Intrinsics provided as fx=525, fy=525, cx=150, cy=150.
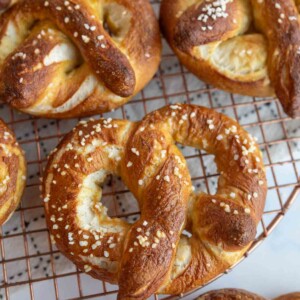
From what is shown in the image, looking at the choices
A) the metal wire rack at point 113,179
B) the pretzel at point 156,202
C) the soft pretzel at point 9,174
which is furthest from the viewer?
the metal wire rack at point 113,179

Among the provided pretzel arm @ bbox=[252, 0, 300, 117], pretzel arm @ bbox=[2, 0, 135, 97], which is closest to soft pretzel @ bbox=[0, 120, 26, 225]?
pretzel arm @ bbox=[2, 0, 135, 97]

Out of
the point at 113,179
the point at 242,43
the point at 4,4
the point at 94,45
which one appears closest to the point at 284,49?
the point at 242,43

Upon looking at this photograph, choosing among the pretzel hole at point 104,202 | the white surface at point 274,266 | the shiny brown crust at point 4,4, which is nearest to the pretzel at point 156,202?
the pretzel hole at point 104,202

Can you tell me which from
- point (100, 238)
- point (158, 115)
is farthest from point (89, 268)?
point (158, 115)

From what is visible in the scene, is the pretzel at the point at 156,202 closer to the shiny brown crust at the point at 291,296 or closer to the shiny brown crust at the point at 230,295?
the shiny brown crust at the point at 230,295

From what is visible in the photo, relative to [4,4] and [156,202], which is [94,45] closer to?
[4,4]

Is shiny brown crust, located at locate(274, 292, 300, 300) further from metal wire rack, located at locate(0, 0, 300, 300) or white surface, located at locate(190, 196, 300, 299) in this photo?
metal wire rack, located at locate(0, 0, 300, 300)
